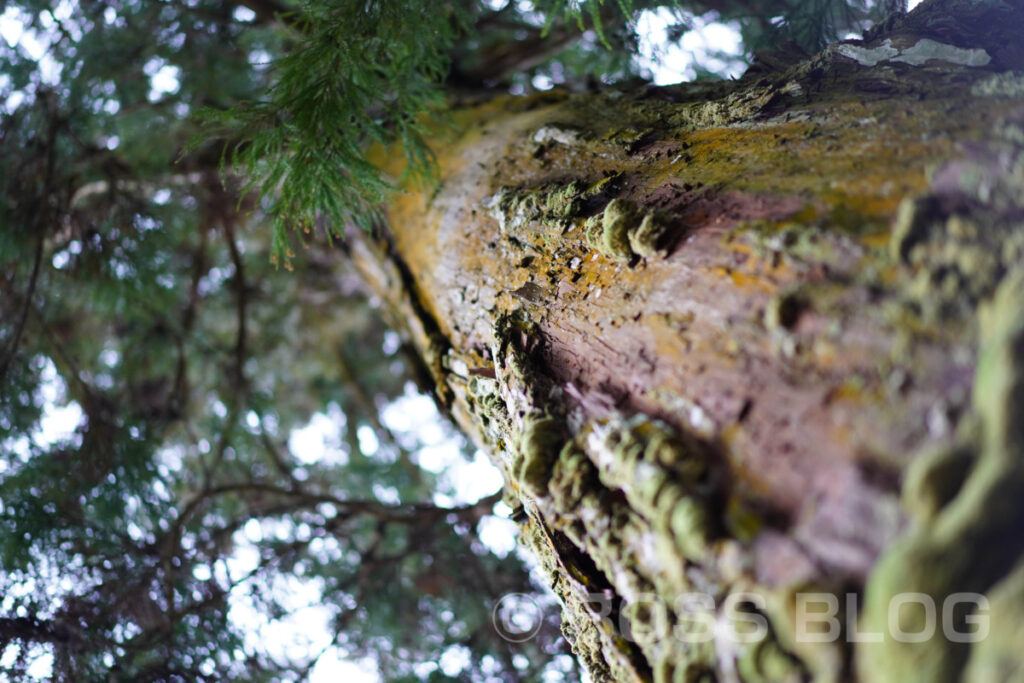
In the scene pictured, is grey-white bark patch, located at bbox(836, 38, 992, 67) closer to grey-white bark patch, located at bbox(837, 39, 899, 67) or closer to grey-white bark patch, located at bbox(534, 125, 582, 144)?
grey-white bark patch, located at bbox(837, 39, 899, 67)

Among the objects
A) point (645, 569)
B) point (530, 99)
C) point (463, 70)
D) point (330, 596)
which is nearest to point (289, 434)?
point (330, 596)

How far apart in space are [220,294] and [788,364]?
18.3 ft

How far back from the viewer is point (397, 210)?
243cm

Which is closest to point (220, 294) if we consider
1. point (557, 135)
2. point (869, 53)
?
point (557, 135)

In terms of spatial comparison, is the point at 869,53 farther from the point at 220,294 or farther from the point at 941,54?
the point at 220,294

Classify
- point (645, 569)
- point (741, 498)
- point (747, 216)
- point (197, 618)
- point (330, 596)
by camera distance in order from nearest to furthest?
point (741, 498)
point (645, 569)
point (747, 216)
point (197, 618)
point (330, 596)

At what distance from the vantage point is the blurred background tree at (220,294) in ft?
6.62

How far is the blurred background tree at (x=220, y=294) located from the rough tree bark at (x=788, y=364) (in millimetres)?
603

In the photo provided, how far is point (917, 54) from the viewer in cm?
142

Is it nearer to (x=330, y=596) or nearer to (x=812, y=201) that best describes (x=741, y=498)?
(x=812, y=201)

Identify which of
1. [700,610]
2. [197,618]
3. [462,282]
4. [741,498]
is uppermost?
[462,282]

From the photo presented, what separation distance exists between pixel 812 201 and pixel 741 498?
1.69ft

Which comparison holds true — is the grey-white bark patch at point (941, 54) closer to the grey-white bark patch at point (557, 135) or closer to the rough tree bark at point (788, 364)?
the rough tree bark at point (788, 364)

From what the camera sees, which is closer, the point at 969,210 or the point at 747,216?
the point at 969,210
